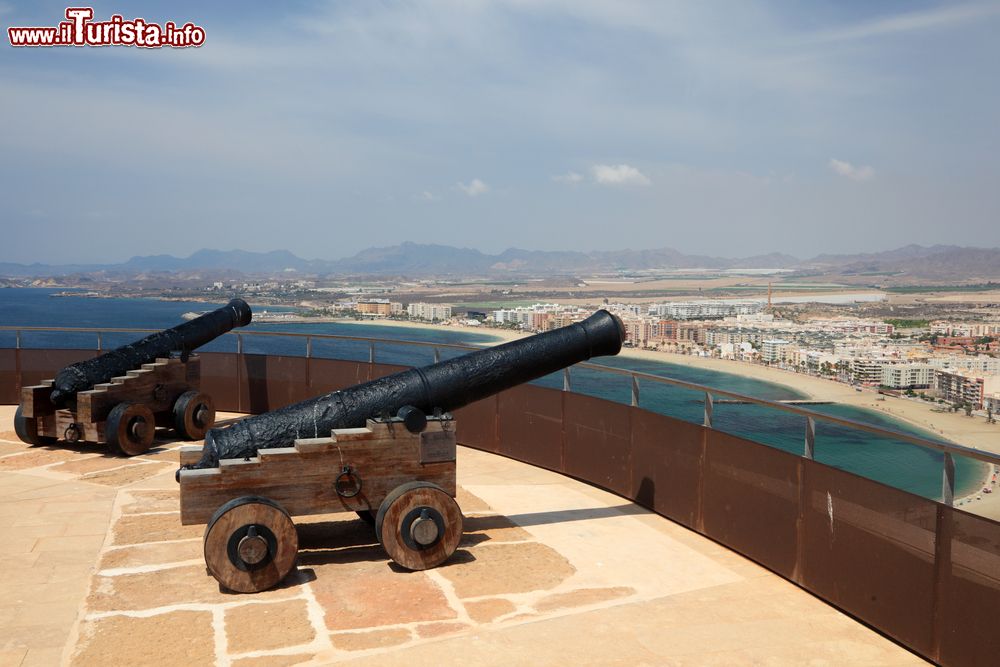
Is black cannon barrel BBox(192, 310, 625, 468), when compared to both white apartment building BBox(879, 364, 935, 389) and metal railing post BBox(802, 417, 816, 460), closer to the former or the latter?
metal railing post BBox(802, 417, 816, 460)

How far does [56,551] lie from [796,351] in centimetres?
4238

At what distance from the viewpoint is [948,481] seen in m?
4.68

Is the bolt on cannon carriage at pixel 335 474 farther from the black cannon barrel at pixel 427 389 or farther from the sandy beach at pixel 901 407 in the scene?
the sandy beach at pixel 901 407

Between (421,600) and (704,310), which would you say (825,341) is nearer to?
(704,310)

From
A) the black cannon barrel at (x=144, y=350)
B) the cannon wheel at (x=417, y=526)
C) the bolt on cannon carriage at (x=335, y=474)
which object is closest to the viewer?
the bolt on cannon carriage at (x=335, y=474)

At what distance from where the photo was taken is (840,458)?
583 cm

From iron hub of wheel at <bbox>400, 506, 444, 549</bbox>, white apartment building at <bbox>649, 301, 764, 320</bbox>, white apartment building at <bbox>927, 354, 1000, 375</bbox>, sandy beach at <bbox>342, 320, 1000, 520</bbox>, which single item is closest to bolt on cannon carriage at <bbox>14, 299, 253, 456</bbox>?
iron hub of wheel at <bbox>400, 506, 444, 549</bbox>

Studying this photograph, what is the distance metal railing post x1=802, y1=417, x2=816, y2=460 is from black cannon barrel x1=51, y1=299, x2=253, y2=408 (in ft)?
28.4

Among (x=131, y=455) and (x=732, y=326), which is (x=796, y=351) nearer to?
(x=732, y=326)

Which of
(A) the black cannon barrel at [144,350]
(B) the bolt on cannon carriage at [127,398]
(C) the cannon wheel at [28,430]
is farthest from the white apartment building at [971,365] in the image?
(C) the cannon wheel at [28,430]

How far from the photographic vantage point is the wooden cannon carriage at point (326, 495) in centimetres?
575

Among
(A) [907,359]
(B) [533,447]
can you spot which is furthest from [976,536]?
(A) [907,359]

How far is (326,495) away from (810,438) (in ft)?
11.7

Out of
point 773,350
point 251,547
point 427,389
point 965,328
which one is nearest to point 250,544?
point 251,547
